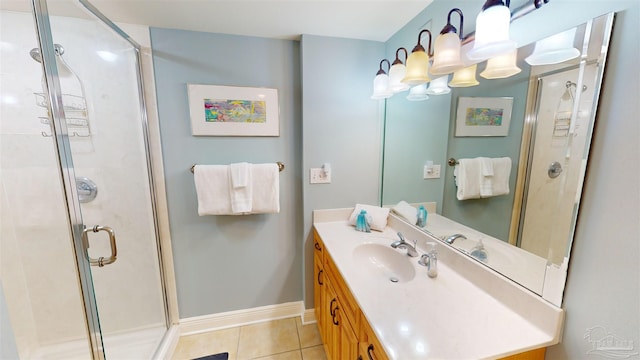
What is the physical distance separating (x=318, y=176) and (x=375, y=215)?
51cm

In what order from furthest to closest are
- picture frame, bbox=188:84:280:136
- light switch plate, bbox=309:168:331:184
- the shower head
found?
light switch plate, bbox=309:168:331:184 < picture frame, bbox=188:84:280:136 < the shower head

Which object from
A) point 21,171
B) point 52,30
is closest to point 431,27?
point 52,30

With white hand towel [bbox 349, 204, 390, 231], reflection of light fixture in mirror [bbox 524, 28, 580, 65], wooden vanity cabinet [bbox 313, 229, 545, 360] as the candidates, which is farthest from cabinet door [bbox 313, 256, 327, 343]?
reflection of light fixture in mirror [bbox 524, 28, 580, 65]

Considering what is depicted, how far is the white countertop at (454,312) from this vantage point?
701 mm

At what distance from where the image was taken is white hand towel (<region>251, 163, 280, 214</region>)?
163cm

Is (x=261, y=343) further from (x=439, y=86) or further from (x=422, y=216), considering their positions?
(x=439, y=86)

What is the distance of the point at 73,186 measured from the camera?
971 millimetres

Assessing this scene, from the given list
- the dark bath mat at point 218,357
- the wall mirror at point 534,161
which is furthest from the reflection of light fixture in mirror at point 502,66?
A: the dark bath mat at point 218,357

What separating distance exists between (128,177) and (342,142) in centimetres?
142

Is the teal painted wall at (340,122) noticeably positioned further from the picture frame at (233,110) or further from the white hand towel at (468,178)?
the white hand towel at (468,178)

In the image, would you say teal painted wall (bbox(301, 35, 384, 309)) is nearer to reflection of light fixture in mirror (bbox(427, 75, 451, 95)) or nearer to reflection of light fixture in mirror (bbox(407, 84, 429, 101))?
reflection of light fixture in mirror (bbox(407, 84, 429, 101))

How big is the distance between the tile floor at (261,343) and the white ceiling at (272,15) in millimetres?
2107

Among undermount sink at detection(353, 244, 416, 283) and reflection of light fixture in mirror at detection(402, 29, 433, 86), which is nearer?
reflection of light fixture in mirror at detection(402, 29, 433, 86)

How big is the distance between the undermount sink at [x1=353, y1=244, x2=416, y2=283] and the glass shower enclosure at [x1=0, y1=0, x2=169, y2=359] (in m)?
1.31
